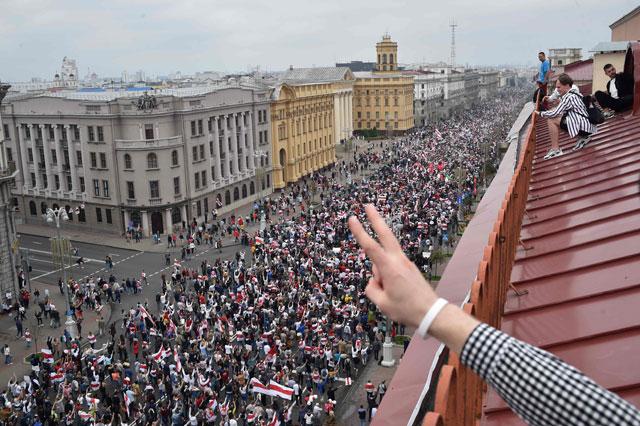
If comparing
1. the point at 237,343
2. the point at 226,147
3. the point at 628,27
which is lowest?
the point at 237,343

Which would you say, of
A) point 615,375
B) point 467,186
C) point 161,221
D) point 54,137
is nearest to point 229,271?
point 161,221

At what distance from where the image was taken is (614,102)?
16078 mm

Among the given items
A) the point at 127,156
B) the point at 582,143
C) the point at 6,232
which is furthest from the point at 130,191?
the point at 582,143

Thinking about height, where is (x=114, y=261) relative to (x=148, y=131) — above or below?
→ below

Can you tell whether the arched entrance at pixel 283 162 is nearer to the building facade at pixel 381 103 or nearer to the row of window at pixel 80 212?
the row of window at pixel 80 212

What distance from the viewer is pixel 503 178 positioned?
14.2 m

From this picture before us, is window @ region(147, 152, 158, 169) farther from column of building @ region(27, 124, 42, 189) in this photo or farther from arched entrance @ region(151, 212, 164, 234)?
column of building @ region(27, 124, 42, 189)

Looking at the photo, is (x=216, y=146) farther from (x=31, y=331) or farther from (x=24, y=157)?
(x=31, y=331)

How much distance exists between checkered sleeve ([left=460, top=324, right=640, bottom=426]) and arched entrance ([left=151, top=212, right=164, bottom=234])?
169 feet

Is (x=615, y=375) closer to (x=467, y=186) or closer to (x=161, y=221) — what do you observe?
(x=161, y=221)

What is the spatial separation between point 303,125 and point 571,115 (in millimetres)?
65122

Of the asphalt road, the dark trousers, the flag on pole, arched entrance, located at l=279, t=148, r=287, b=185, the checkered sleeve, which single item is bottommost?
the asphalt road

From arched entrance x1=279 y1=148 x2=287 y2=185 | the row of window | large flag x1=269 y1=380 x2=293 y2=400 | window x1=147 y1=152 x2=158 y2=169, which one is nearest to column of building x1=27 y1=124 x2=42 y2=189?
the row of window

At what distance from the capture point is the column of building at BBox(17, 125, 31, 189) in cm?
5681
